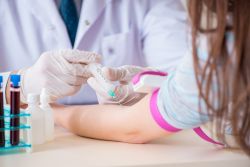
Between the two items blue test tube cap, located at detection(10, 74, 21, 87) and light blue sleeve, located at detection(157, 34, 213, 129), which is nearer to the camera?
light blue sleeve, located at detection(157, 34, 213, 129)

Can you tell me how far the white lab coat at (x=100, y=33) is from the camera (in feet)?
4.93

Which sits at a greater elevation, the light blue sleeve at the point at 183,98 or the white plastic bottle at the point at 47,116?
the light blue sleeve at the point at 183,98

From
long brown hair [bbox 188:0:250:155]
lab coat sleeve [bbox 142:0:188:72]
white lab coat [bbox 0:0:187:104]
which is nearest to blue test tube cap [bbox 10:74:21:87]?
long brown hair [bbox 188:0:250:155]

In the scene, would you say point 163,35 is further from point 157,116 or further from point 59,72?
point 157,116

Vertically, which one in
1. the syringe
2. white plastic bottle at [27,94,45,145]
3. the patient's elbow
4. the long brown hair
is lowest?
the patient's elbow

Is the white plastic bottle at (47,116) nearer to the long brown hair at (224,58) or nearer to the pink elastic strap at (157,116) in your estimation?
the pink elastic strap at (157,116)

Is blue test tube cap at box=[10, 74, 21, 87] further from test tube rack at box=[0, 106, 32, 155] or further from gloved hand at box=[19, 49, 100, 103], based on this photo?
gloved hand at box=[19, 49, 100, 103]

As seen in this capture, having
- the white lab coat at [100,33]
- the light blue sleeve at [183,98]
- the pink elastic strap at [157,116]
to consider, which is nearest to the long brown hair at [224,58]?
the light blue sleeve at [183,98]

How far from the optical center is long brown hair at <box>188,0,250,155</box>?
2.17 ft

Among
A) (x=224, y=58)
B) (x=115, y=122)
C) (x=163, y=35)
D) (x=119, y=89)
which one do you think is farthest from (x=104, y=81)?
(x=163, y=35)

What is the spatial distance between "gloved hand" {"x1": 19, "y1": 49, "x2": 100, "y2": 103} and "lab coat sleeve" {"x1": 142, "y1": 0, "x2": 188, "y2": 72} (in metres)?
0.52

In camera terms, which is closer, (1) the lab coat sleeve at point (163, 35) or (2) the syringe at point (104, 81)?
(2) the syringe at point (104, 81)

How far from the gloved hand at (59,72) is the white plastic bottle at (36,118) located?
0.58 feet

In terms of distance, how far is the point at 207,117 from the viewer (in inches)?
30.1
